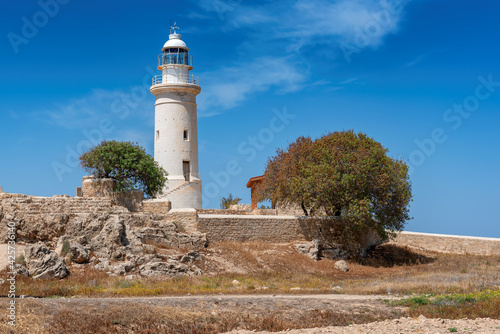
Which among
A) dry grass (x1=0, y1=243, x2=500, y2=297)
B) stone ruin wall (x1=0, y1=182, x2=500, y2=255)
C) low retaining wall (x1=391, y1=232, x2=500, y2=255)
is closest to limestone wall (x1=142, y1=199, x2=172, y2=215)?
stone ruin wall (x1=0, y1=182, x2=500, y2=255)

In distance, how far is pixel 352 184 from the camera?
3134 centimetres

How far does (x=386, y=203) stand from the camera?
31.7 metres

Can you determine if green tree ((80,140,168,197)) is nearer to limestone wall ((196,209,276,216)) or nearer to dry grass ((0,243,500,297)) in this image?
limestone wall ((196,209,276,216))

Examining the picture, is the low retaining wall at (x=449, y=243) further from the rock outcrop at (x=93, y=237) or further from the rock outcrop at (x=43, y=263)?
the rock outcrop at (x=43, y=263)

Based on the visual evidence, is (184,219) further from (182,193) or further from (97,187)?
(182,193)

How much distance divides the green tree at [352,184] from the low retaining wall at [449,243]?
16.0ft

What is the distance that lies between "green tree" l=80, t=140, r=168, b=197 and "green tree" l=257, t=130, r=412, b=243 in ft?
25.6

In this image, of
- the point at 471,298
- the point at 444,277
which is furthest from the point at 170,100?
the point at 471,298

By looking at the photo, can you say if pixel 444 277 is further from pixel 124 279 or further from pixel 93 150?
pixel 93 150

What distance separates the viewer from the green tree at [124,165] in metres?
33.5

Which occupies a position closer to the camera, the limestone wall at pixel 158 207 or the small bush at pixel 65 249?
the small bush at pixel 65 249

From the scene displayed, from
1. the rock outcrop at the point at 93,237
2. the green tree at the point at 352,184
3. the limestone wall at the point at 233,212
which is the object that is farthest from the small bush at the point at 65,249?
the green tree at the point at 352,184

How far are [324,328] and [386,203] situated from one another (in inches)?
695

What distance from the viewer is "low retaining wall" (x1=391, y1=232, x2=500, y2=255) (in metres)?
34.4
